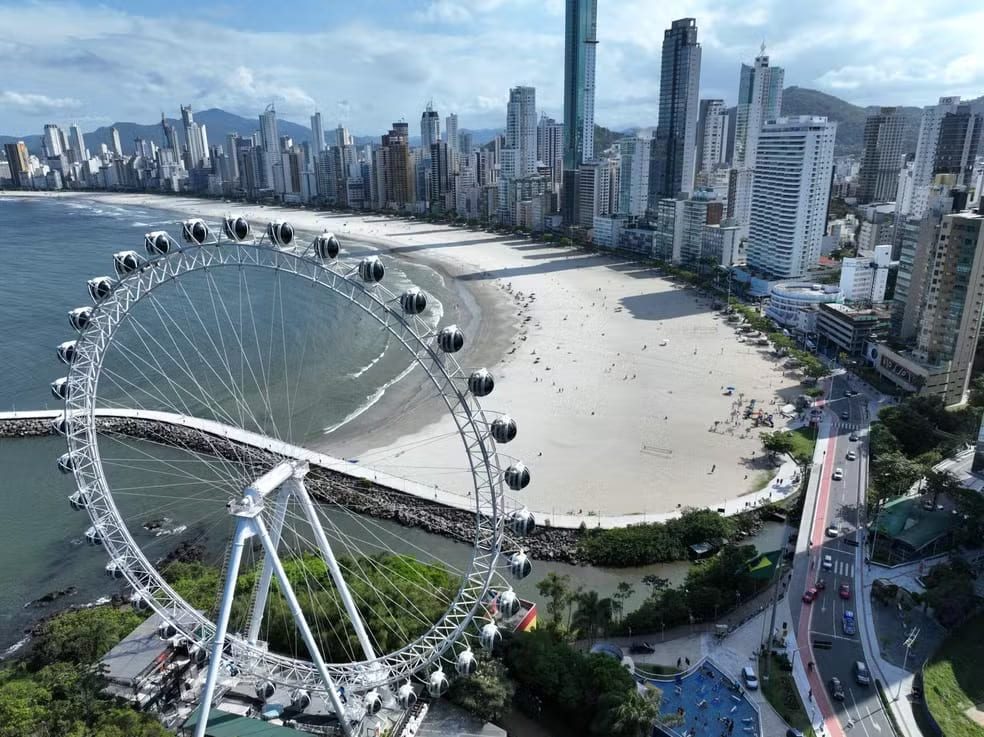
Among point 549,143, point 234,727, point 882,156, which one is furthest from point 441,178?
point 234,727

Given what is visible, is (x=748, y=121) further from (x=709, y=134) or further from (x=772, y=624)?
(x=772, y=624)

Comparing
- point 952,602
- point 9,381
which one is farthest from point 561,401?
point 9,381

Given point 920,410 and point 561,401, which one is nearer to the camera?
point 920,410

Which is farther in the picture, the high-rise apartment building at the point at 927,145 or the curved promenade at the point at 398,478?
the high-rise apartment building at the point at 927,145

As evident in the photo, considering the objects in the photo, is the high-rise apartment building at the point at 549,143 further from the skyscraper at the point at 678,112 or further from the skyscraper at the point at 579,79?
the skyscraper at the point at 678,112

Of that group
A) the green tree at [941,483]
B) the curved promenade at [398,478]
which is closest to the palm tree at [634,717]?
the curved promenade at [398,478]

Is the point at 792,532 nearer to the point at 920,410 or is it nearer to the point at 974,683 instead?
the point at 974,683

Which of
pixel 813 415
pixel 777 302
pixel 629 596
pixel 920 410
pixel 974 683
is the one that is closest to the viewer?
pixel 974 683
